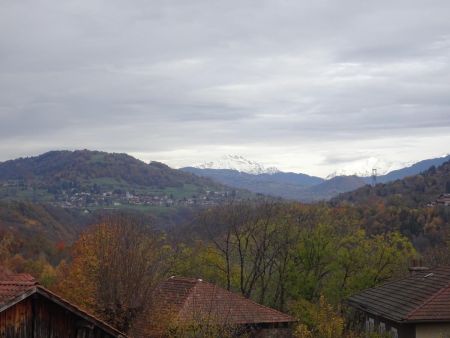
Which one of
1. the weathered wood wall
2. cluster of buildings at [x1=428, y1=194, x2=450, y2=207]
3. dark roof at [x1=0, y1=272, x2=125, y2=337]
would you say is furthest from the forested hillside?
dark roof at [x1=0, y1=272, x2=125, y2=337]

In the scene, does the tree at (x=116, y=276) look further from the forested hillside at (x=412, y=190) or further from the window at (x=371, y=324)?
the forested hillside at (x=412, y=190)

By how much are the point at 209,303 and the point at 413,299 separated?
1002cm

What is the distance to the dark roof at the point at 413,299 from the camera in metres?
29.2

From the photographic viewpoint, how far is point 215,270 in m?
51.8

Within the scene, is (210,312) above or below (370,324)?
above

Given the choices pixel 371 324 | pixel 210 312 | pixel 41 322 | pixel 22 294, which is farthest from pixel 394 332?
pixel 22 294

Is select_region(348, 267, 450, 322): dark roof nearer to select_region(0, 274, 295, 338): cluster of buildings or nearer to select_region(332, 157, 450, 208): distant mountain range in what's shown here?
select_region(0, 274, 295, 338): cluster of buildings

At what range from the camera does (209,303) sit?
33750mm

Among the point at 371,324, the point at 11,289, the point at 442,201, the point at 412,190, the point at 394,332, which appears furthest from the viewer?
the point at 412,190

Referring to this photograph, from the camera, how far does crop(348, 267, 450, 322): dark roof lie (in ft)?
95.9

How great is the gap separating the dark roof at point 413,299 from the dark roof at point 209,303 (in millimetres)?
4501

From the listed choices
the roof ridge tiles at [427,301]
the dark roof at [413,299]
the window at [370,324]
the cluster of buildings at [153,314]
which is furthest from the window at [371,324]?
the roof ridge tiles at [427,301]

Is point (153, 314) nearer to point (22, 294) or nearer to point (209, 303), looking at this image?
point (209, 303)

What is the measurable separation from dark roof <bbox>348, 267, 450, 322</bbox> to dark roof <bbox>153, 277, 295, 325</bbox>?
450 centimetres
